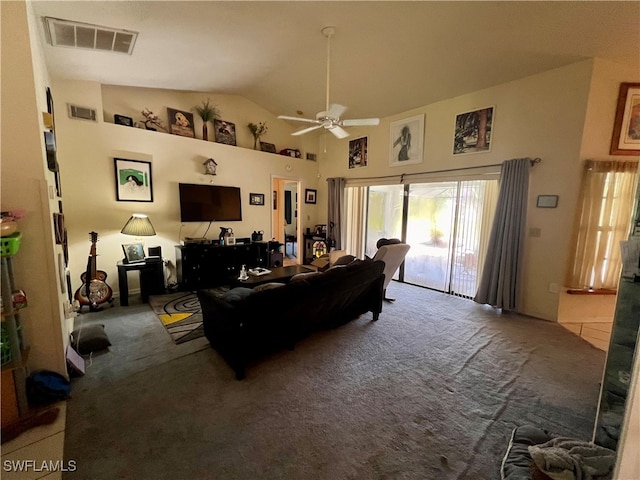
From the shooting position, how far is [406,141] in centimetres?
471

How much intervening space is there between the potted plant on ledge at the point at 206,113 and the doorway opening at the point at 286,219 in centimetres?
234

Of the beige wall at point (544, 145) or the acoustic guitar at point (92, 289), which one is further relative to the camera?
the acoustic guitar at point (92, 289)

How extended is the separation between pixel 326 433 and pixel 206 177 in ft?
14.7

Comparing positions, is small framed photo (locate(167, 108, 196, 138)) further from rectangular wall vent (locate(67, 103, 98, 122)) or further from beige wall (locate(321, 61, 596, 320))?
beige wall (locate(321, 61, 596, 320))

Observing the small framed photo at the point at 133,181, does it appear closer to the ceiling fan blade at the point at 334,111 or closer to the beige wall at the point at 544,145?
the ceiling fan blade at the point at 334,111

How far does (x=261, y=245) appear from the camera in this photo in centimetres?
510

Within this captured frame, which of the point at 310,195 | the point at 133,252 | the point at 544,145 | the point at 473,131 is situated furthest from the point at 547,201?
the point at 133,252

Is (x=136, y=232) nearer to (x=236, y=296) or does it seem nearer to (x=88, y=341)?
(x=88, y=341)

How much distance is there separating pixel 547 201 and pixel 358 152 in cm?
341

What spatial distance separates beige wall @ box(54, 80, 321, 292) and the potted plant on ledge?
0.29 feet

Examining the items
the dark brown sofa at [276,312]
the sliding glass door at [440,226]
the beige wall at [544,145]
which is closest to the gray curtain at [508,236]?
the beige wall at [544,145]

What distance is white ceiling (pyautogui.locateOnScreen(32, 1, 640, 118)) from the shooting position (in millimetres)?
2357

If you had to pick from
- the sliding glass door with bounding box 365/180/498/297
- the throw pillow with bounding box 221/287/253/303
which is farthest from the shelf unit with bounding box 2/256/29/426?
the sliding glass door with bounding box 365/180/498/297

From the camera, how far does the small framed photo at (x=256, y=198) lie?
5379mm
